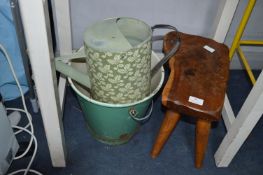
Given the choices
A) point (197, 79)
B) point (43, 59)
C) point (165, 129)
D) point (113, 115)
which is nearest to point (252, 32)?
point (197, 79)

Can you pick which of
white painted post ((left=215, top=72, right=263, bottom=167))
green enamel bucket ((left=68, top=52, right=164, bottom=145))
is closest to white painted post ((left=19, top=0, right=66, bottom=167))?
green enamel bucket ((left=68, top=52, right=164, bottom=145))

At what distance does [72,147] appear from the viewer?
3.90 feet

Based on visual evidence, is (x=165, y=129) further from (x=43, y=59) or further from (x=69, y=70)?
(x=43, y=59)

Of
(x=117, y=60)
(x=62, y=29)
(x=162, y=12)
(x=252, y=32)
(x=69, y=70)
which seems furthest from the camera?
(x=252, y=32)

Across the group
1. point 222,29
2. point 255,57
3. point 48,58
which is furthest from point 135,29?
point 255,57

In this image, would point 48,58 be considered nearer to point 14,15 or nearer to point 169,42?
point 14,15

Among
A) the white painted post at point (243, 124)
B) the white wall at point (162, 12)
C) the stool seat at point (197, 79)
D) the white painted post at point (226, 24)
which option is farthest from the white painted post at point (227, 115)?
the white wall at point (162, 12)

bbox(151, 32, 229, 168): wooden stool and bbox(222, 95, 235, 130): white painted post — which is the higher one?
bbox(151, 32, 229, 168): wooden stool

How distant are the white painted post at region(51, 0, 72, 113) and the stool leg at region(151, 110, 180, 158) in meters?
0.42

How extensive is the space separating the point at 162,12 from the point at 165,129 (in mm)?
539

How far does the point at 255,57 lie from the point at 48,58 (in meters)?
1.16

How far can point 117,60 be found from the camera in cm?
87

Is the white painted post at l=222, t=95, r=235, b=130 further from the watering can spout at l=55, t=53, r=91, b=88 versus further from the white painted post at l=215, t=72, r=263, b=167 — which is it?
the watering can spout at l=55, t=53, r=91, b=88

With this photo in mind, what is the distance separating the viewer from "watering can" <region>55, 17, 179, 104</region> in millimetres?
870
